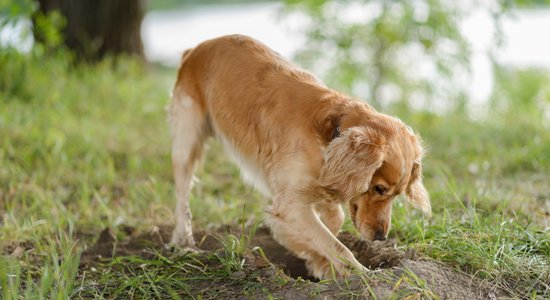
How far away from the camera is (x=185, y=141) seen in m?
4.65

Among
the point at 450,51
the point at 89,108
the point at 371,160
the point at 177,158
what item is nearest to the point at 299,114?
the point at 371,160

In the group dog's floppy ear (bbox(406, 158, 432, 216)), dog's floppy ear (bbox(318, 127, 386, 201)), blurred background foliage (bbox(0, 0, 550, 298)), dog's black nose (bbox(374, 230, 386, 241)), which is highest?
dog's floppy ear (bbox(318, 127, 386, 201))

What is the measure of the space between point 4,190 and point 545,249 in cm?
374

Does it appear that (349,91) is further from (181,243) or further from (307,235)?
(307,235)

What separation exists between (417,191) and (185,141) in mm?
1592

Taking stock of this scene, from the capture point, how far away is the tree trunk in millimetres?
8664

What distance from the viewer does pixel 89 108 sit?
7.57 metres

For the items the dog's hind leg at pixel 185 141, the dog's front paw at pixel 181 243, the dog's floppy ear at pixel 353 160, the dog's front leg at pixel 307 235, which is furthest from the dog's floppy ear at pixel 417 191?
the dog's hind leg at pixel 185 141

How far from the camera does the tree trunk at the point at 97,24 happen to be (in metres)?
8.66

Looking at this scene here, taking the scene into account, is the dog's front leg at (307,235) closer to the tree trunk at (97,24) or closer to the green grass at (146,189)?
the green grass at (146,189)

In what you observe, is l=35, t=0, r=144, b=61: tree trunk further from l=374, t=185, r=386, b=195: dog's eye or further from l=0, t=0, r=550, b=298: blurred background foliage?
l=374, t=185, r=386, b=195: dog's eye

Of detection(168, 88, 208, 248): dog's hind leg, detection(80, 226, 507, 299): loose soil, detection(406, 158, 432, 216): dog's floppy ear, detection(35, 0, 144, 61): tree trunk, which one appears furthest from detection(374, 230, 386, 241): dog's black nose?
detection(35, 0, 144, 61): tree trunk

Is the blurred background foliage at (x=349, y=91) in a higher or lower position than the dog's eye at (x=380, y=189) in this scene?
lower

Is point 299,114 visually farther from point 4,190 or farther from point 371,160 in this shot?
point 4,190
